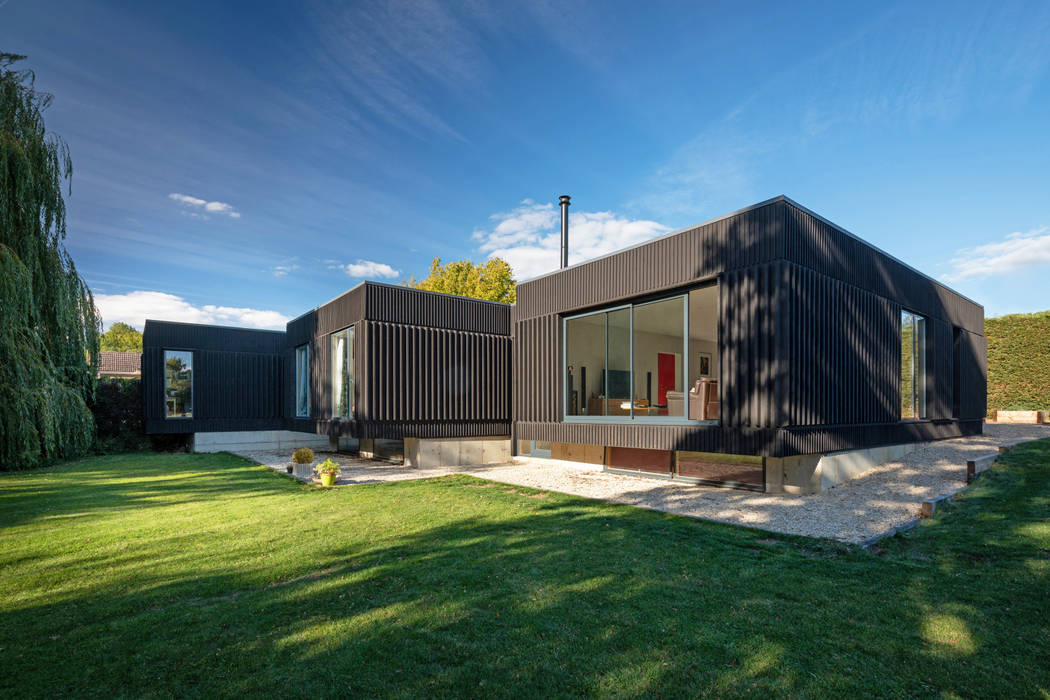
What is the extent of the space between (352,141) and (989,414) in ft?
68.9

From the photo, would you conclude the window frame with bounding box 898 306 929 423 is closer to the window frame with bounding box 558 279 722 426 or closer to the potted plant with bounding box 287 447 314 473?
the window frame with bounding box 558 279 722 426

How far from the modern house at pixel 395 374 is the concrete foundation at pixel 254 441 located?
0.80 metres

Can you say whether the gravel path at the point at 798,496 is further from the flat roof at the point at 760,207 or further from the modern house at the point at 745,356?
the flat roof at the point at 760,207

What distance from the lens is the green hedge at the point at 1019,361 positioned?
572 inches

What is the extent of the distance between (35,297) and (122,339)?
185 ft

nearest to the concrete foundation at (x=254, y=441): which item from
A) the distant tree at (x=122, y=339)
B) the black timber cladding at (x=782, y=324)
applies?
the black timber cladding at (x=782, y=324)

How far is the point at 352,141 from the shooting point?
14.6m

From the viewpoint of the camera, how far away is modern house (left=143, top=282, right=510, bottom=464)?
10609 millimetres

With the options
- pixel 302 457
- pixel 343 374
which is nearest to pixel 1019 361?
pixel 343 374

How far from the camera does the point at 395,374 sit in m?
10.7

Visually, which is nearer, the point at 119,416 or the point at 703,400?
the point at 703,400

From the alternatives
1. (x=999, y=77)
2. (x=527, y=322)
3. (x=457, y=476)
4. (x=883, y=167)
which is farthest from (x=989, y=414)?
(x=457, y=476)

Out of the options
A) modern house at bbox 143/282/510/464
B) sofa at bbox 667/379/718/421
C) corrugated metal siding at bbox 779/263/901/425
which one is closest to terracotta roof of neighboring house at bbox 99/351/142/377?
modern house at bbox 143/282/510/464

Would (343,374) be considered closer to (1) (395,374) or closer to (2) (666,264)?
(1) (395,374)
